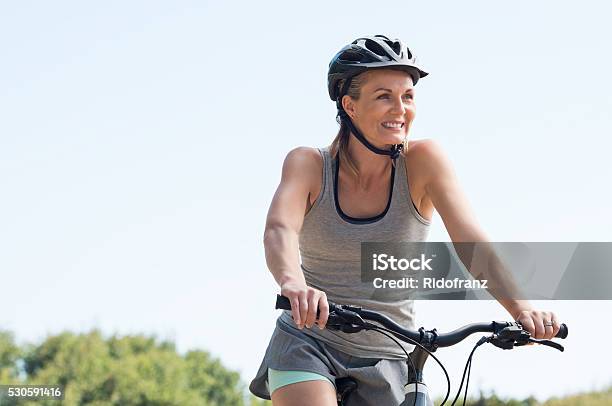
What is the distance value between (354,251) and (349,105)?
649mm

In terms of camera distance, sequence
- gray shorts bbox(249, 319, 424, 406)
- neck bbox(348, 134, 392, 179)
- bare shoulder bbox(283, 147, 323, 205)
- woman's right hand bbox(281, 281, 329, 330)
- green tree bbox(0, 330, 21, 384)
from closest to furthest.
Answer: woman's right hand bbox(281, 281, 329, 330)
gray shorts bbox(249, 319, 424, 406)
bare shoulder bbox(283, 147, 323, 205)
neck bbox(348, 134, 392, 179)
green tree bbox(0, 330, 21, 384)

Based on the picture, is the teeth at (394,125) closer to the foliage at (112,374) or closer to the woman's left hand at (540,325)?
the woman's left hand at (540,325)

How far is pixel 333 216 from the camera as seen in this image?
4.19 m

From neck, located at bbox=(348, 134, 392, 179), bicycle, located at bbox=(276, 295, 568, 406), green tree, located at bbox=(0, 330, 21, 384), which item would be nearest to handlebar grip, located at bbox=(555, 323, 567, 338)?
bicycle, located at bbox=(276, 295, 568, 406)

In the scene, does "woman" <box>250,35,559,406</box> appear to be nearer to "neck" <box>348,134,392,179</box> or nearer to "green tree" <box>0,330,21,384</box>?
"neck" <box>348,134,392,179</box>

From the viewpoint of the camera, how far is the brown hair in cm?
434

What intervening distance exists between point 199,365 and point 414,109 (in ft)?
179

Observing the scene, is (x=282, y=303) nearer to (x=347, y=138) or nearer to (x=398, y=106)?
(x=398, y=106)

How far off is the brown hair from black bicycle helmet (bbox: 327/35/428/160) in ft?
0.07

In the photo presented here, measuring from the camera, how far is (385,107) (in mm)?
4195

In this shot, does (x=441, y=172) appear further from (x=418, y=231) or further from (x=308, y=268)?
(x=308, y=268)

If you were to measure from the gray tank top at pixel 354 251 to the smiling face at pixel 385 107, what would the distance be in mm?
144

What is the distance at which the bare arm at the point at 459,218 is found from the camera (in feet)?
12.7

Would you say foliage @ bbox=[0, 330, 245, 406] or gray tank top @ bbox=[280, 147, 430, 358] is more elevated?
gray tank top @ bbox=[280, 147, 430, 358]
